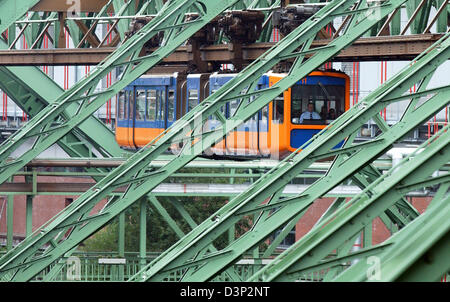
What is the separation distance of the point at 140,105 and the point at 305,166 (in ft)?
50.5

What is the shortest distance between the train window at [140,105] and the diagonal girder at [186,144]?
11.0m

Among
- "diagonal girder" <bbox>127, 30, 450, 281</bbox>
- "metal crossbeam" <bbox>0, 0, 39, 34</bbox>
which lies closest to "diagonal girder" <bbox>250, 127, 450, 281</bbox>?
"diagonal girder" <bbox>127, 30, 450, 281</bbox>

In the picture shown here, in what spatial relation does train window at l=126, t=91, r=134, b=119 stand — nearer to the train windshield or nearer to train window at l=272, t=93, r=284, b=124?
train window at l=272, t=93, r=284, b=124

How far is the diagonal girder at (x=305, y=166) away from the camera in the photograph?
14.4 metres

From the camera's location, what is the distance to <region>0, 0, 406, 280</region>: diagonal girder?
18172 millimetres

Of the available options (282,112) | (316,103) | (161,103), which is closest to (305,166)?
(282,112)

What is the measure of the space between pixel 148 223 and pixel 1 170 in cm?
1600

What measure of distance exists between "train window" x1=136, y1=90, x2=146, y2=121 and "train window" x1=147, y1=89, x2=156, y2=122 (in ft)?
0.85

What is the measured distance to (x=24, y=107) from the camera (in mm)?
30266

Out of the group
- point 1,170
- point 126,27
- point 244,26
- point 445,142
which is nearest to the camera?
point 445,142

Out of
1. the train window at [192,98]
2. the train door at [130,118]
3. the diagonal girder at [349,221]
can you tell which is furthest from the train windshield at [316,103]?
the diagonal girder at [349,221]

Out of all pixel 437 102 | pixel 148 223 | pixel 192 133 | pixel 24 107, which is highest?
pixel 437 102

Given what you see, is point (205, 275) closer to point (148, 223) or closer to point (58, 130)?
point (58, 130)
